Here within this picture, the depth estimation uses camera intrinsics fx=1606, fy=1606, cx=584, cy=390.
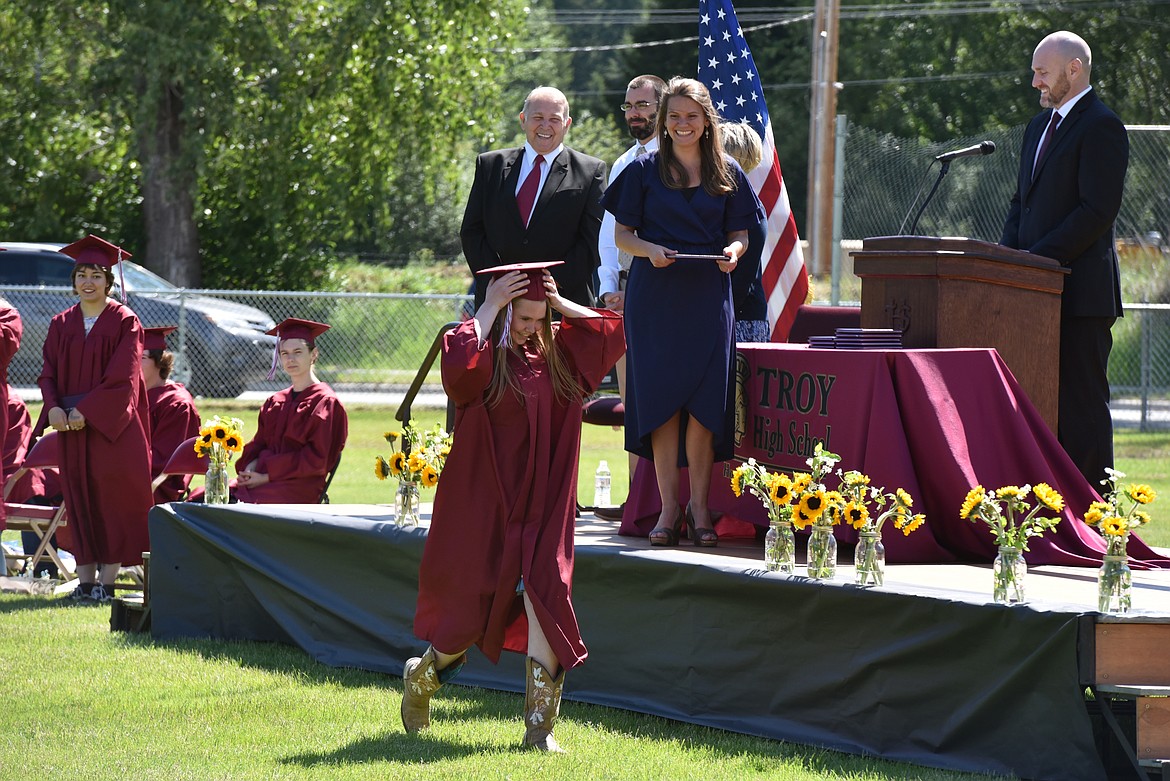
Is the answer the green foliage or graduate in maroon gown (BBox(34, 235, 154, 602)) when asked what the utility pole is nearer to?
graduate in maroon gown (BBox(34, 235, 154, 602))

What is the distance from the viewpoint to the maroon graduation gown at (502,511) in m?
5.53

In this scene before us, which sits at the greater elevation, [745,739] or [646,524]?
[646,524]

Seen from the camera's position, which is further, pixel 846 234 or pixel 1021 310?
pixel 846 234

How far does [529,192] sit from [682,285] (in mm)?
1775

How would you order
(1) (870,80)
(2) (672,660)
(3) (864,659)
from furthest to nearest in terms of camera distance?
(1) (870,80) → (2) (672,660) → (3) (864,659)

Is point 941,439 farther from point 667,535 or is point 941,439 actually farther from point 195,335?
point 195,335

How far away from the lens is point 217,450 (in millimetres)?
8211

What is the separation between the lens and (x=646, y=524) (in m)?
6.86

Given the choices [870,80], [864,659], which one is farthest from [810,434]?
[870,80]

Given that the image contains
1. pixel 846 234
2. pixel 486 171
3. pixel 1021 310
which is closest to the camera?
pixel 1021 310

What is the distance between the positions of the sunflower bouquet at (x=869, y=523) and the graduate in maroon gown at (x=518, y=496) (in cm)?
96

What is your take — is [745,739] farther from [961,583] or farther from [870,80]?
[870,80]

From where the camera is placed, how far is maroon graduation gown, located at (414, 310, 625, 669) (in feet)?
18.1

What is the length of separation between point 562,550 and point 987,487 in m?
1.74
